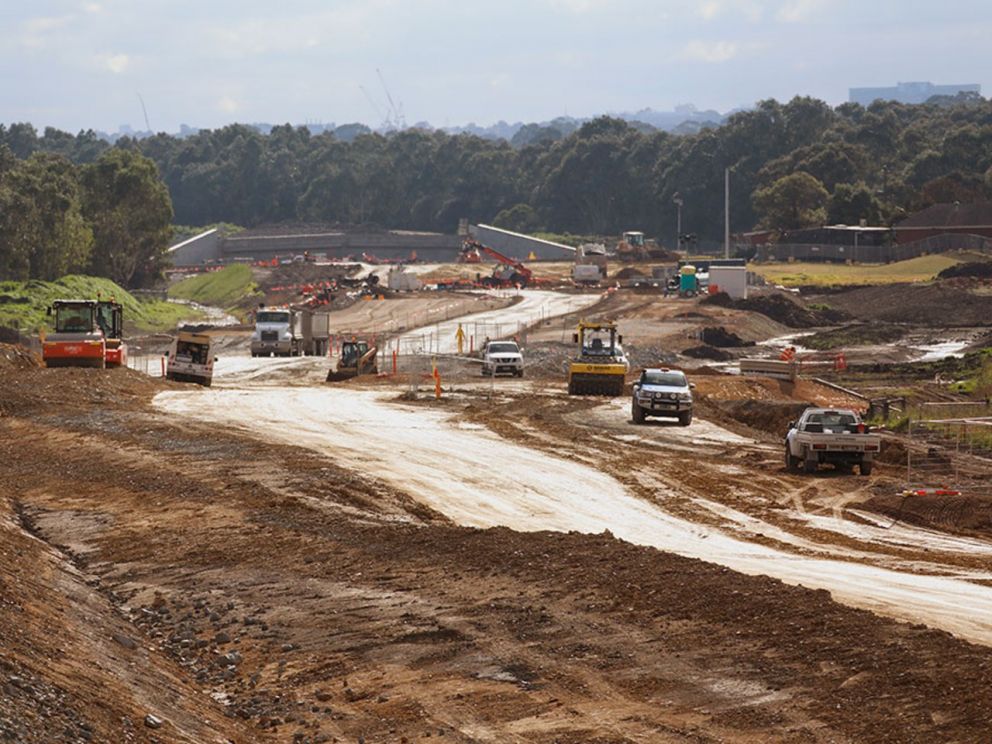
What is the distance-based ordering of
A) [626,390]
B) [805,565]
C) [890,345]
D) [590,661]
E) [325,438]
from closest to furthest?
[590,661] → [805,565] → [325,438] → [626,390] → [890,345]

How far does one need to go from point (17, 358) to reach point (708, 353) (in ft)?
114

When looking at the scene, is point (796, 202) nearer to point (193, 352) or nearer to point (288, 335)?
point (288, 335)

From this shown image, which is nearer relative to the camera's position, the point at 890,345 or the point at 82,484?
the point at 82,484

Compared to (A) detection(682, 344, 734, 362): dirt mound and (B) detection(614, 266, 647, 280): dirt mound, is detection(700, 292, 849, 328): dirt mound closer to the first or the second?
(A) detection(682, 344, 734, 362): dirt mound

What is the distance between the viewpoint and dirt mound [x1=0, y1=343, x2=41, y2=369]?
52.9 m

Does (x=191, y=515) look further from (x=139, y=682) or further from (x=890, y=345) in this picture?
(x=890, y=345)

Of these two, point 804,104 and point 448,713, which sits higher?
point 804,104

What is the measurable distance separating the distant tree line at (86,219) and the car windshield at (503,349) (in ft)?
191

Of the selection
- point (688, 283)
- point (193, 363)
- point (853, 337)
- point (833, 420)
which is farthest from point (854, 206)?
point (833, 420)

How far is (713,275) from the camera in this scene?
103000mm

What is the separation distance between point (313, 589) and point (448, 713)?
602 centimetres

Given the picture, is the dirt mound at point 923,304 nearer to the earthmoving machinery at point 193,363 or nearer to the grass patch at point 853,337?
the grass patch at point 853,337

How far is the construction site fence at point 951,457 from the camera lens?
32.2m

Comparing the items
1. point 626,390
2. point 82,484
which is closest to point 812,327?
point 626,390
